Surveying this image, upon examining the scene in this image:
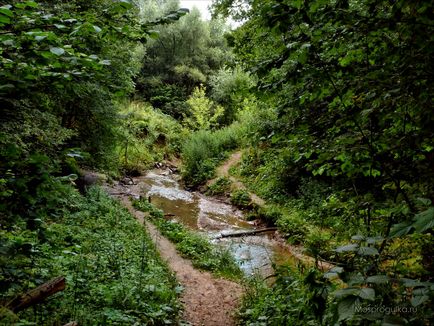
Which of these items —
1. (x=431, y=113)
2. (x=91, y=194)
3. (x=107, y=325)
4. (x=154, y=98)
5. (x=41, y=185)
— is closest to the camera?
(x=431, y=113)

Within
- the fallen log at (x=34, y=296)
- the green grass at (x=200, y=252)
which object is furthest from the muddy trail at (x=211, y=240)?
the fallen log at (x=34, y=296)

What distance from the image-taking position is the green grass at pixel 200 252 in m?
7.30

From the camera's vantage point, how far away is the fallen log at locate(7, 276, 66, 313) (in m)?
2.69

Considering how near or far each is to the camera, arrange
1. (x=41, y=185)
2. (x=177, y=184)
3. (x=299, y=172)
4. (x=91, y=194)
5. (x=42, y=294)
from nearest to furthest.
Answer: (x=41, y=185) < (x=42, y=294) < (x=91, y=194) < (x=299, y=172) < (x=177, y=184)

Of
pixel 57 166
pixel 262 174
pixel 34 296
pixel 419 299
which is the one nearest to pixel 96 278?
pixel 34 296

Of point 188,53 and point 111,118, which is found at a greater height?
point 188,53

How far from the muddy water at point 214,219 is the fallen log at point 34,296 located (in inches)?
151

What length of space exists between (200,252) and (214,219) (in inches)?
159

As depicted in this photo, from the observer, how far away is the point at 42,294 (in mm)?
2904

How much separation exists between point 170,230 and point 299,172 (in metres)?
5.70

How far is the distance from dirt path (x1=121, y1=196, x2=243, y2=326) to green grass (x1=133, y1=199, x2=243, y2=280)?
0.23 m

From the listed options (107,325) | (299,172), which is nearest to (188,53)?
(299,172)

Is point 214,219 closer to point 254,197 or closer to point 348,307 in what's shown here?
point 254,197

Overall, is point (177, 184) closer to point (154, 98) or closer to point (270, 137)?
point (154, 98)
